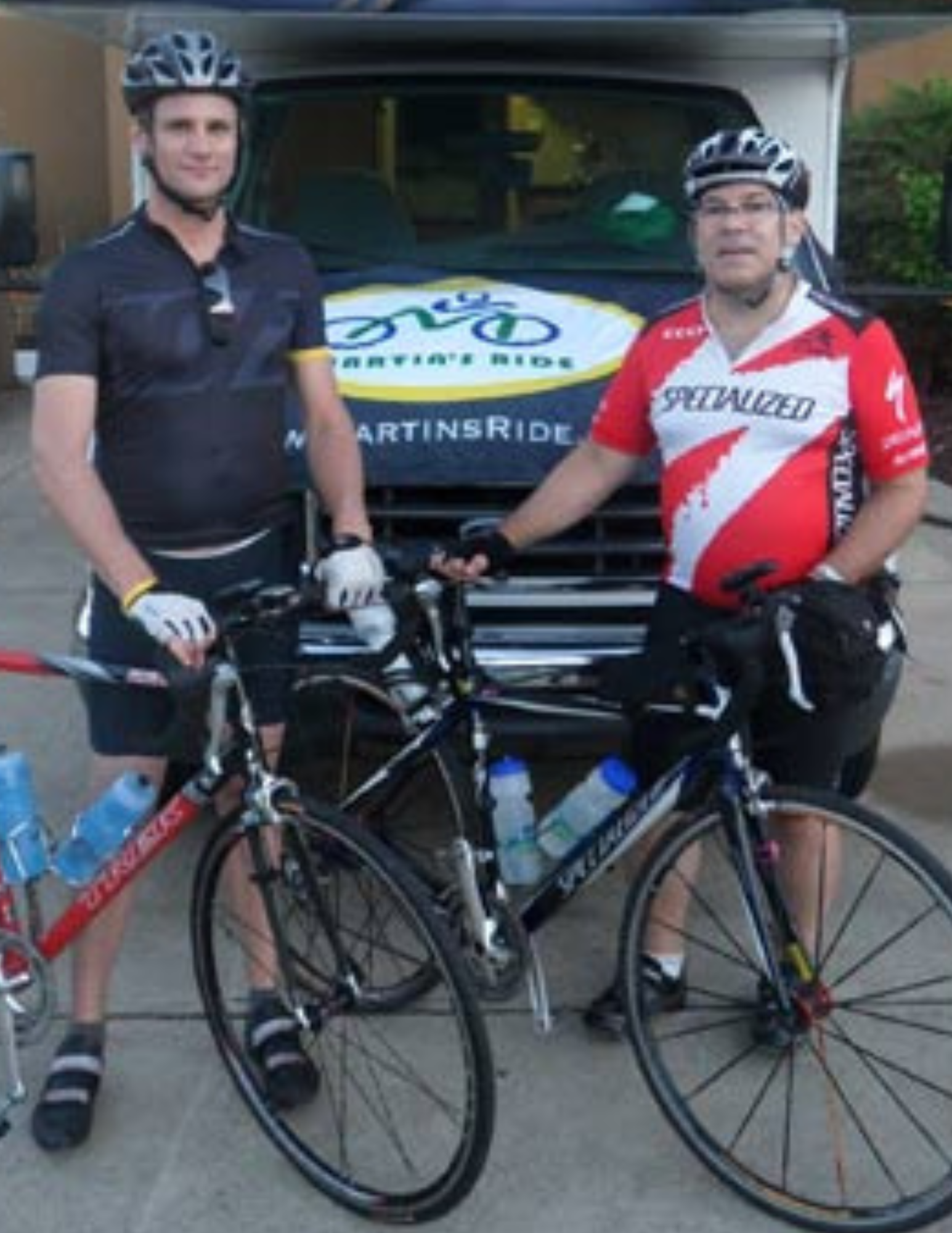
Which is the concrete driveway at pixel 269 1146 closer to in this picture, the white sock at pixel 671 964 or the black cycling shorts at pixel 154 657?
the white sock at pixel 671 964

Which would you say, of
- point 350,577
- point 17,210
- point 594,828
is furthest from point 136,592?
point 17,210

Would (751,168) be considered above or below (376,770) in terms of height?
above

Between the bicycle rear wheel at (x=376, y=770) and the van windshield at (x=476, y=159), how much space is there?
70.0 inches

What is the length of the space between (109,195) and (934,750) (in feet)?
34.5

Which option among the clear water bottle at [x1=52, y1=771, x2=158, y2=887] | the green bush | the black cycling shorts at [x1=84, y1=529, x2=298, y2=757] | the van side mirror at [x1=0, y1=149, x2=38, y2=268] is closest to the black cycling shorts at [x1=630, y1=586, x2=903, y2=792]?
the black cycling shorts at [x1=84, y1=529, x2=298, y2=757]

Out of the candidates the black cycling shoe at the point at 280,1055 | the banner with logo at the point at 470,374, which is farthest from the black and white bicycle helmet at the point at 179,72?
the black cycling shoe at the point at 280,1055

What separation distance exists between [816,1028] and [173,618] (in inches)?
52.0

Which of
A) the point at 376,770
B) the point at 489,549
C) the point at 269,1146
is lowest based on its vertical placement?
the point at 269,1146

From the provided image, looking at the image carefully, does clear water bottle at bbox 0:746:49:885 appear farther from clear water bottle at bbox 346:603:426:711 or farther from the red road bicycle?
clear water bottle at bbox 346:603:426:711

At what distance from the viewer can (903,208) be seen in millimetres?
10672

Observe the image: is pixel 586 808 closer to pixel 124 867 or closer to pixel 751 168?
pixel 124 867

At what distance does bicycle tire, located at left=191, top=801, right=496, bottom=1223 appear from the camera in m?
3.14

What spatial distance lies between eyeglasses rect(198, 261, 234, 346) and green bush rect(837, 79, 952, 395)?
7771mm

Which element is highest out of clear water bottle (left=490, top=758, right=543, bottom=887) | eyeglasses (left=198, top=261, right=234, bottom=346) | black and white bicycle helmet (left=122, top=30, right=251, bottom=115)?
black and white bicycle helmet (left=122, top=30, right=251, bottom=115)
